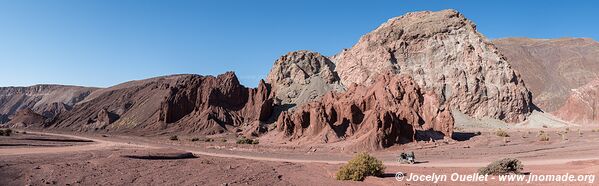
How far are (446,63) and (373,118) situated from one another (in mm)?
47924

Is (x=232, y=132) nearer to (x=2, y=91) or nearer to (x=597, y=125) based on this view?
(x=597, y=125)

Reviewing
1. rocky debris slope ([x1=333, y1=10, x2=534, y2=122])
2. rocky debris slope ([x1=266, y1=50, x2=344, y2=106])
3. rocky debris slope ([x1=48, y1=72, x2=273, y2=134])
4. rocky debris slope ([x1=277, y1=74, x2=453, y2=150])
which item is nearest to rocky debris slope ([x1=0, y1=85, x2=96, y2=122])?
rocky debris slope ([x1=48, y1=72, x2=273, y2=134])

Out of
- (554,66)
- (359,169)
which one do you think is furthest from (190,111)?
(554,66)

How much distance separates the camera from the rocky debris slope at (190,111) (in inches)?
2746

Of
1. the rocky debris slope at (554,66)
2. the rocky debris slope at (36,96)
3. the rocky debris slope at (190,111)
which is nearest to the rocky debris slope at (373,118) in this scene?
the rocky debris slope at (190,111)

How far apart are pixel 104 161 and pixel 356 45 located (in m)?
78.3

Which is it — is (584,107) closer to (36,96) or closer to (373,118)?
(373,118)

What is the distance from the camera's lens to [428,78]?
8112 cm

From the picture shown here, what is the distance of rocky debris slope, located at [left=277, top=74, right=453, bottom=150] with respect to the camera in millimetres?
35906

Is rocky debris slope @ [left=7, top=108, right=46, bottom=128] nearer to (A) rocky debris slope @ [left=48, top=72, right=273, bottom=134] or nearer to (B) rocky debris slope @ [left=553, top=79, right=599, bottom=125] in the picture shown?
(A) rocky debris slope @ [left=48, top=72, right=273, bottom=134]

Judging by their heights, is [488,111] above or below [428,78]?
below

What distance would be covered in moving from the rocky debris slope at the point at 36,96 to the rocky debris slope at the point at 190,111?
287 ft

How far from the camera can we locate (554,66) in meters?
129

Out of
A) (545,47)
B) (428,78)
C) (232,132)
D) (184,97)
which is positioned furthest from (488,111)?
(545,47)
